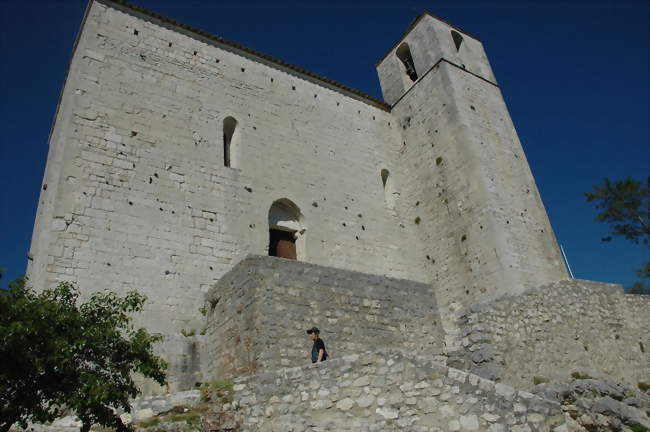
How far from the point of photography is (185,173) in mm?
13297

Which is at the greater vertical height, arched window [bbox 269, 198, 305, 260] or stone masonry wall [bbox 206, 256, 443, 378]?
arched window [bbox 269, 198, 305, 260]

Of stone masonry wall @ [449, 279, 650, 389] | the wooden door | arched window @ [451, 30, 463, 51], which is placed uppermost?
arched window @ [451, 30, 463, 51]

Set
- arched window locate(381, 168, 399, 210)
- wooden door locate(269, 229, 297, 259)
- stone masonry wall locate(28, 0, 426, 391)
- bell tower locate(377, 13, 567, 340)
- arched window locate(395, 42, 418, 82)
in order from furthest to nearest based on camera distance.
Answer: arched window locate(395, 42, 418, 82)
arched window locate(381, 168, 399, 210)
bell tower locate(377, 13, 567, 340)
wooden door locate(269, 229, 297, 259)
stone masonry wall locate(28, 0, 426, 391)

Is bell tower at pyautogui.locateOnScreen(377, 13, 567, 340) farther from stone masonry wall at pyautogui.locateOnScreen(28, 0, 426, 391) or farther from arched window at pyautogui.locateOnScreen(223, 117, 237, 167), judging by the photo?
arched window at pyautogui.locateOnScreen(223, 117, 237, 167)

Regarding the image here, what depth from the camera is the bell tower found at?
49.2ft

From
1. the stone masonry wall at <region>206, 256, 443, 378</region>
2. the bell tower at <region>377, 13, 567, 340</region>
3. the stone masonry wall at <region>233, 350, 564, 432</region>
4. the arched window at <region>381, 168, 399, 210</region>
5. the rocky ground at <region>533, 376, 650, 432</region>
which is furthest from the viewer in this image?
the arched window at <region>381, 168, 399, 210</region>

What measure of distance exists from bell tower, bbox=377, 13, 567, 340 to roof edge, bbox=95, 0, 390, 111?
5.81ft

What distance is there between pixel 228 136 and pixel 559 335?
1041cm

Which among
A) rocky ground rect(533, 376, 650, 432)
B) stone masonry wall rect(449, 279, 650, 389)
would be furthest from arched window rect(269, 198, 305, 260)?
rocky ground rect(533, 376, 650, 432)

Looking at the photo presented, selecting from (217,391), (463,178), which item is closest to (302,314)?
(217,391)

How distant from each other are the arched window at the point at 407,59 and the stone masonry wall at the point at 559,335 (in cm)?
1190

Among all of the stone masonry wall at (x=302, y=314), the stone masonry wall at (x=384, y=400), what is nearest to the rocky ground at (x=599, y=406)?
the stone masonry wall at (x=384, y=400)

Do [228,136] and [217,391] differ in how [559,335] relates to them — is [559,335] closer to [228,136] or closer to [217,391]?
[217,391]

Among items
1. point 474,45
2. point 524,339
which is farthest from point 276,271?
point 474,45
